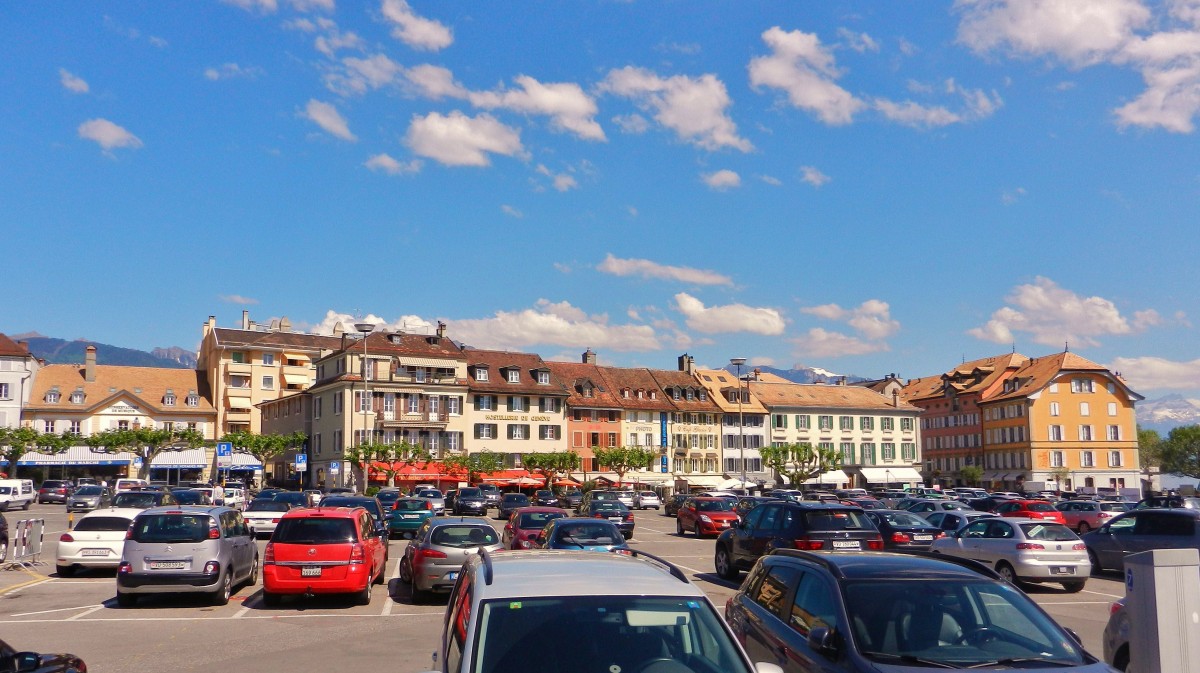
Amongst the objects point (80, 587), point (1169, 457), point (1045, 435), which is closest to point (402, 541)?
point (80, 587)

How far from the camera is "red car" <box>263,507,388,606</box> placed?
1669 cm

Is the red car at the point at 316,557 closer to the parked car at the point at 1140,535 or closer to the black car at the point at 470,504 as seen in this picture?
the parked car at the point at 1140,535

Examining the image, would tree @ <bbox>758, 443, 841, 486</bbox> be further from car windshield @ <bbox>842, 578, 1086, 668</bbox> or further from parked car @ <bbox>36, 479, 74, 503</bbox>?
car windshield @ <bbox>842, 578, 1086, 668</bbox>

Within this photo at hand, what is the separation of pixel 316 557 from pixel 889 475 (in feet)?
292

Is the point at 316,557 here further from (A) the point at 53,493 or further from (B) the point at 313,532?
(A) the point at 53,493

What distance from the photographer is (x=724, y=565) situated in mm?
21516

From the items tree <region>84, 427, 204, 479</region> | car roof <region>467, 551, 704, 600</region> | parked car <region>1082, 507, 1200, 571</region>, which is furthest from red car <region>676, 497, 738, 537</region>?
tree <region>84, 427, 204, 479</region>

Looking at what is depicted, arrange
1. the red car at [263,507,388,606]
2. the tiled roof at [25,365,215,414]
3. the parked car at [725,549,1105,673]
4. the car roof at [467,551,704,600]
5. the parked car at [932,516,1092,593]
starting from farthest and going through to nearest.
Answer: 1. the tiled roof at [25,365,215,414]
2. the parked car at [932,516,1092,593]
3. the red car at [263,507,388,606]
4. the parked car at [725,549,1105,673]
5. the car roof at [467,551,704,600]

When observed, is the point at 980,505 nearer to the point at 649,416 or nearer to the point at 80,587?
the point at 80,587

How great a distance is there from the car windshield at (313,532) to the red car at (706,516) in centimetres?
2243

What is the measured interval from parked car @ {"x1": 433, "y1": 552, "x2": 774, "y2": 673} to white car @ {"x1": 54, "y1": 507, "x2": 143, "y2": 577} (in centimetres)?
1967

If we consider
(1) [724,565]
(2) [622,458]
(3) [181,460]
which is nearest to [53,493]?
(3) [181,460]

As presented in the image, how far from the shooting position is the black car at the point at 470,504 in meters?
53.2

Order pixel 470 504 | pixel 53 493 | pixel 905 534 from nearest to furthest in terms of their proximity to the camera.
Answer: pixel 905 534 < pixel 470 504 < pixel 53 493
